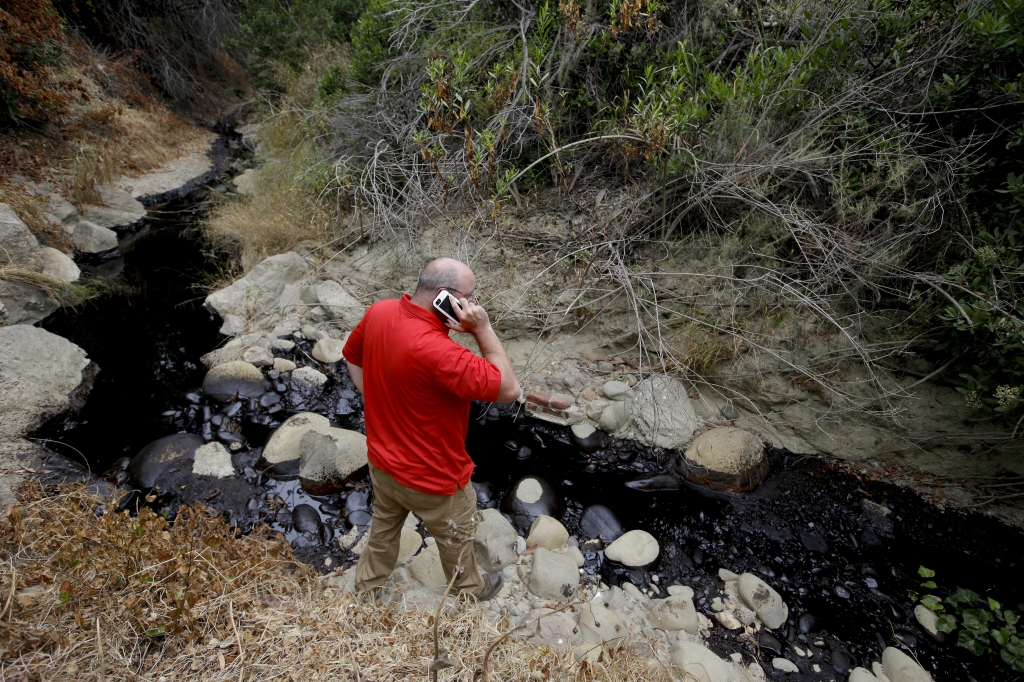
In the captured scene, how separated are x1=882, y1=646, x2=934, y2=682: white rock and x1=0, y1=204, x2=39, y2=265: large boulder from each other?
8.11 m

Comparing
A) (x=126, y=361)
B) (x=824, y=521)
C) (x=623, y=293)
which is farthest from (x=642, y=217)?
(x=126, y=361)

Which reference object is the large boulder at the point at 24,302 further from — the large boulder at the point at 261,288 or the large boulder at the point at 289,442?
the large boulder at the point at 289,442

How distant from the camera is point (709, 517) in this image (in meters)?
3.68

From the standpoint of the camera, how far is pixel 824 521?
11.9ft

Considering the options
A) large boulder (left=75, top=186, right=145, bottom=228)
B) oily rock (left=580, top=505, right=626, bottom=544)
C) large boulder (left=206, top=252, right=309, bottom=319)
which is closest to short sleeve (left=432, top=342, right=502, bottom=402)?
oily rock (left=580, top=505, right=626, bottom=544)

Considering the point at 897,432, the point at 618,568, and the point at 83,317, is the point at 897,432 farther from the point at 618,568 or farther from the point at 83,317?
the point at 83,317

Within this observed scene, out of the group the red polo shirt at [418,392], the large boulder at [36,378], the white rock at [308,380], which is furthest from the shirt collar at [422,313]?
the large boulder at [36,378]

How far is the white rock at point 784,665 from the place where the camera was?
2820 mm

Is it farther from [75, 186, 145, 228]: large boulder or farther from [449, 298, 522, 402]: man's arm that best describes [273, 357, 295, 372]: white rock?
[75, 186, 145, 228]: large boulder

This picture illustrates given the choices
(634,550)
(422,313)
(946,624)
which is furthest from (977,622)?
(422,313)

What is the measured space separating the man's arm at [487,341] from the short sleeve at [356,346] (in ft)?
1.66

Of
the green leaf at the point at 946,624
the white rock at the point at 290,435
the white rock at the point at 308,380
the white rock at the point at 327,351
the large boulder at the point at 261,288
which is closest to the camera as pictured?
the green leaf at the point at 946,624

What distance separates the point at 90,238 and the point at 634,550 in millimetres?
8008

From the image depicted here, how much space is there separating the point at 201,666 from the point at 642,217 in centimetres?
437
